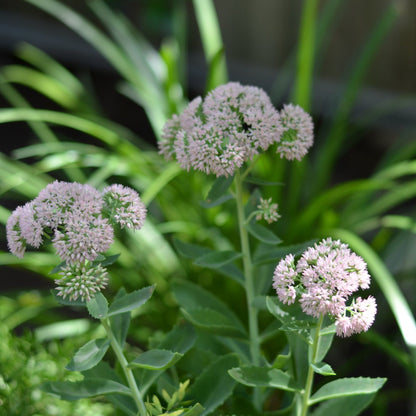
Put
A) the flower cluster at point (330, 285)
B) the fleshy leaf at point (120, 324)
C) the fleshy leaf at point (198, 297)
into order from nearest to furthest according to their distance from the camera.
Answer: the flower cluster at point (330, 285) < the fleshy leaf at point (120, 324) < the fleshy leaf at point (198, 297)

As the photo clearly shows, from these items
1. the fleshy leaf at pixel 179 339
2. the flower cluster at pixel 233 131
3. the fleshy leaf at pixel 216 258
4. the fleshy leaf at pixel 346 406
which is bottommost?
the fleshy leaf at pixel 346 406

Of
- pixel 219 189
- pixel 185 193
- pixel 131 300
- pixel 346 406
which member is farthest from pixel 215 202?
pixel 185 193

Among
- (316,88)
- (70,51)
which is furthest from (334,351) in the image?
(70,51)

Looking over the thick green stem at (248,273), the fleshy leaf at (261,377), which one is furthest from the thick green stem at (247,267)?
the fleshy leaf at (261,377)

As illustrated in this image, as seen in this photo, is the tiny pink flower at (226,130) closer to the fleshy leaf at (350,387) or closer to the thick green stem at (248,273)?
the thick green stem at (248,273)

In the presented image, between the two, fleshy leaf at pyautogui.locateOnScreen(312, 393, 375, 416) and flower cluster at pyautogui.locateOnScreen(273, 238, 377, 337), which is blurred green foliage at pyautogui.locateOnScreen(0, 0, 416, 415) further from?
flower cluster at pyautogui.locateOnScreen(273, 238, 377, 337)

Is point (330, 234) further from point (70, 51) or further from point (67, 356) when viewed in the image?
point (70, 51)

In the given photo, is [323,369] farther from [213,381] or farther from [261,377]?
[213,381]

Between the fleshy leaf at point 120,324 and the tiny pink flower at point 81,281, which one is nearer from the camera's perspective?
the tiny pink flower at point 81,281
